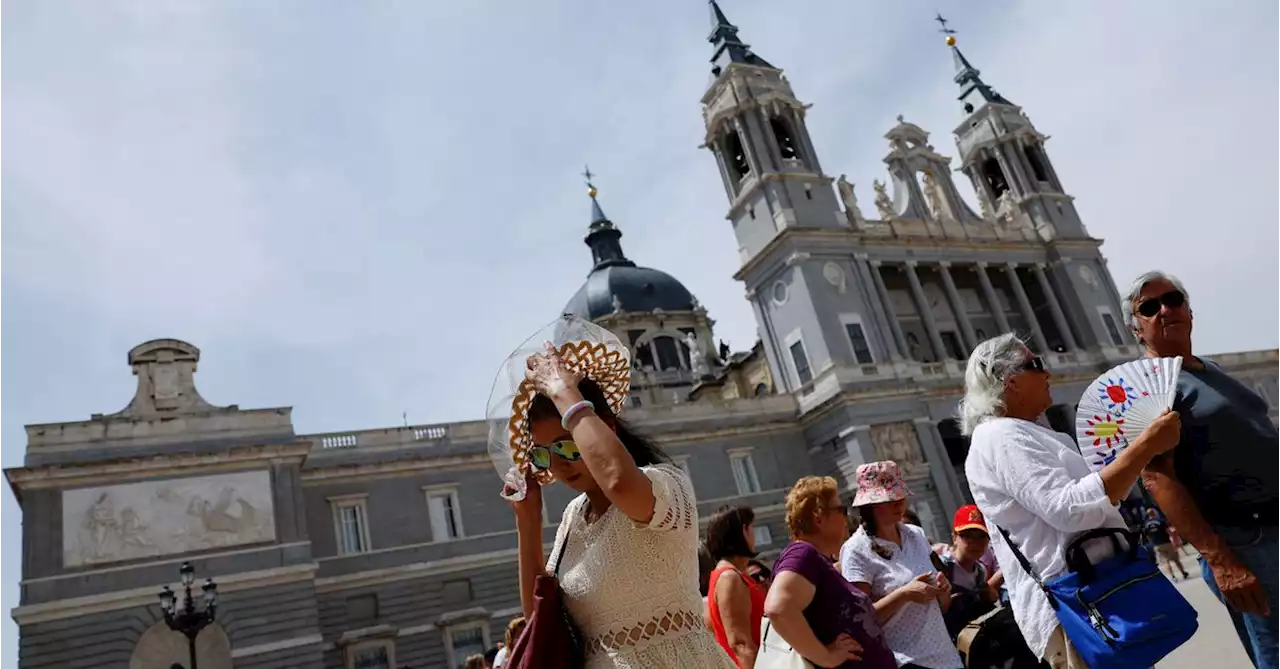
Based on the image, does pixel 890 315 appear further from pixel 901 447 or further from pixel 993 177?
pixel 993 177

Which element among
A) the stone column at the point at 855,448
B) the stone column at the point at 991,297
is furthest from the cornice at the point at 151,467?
the stone column at the point at 991,297

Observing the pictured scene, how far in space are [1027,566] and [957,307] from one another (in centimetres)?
3097

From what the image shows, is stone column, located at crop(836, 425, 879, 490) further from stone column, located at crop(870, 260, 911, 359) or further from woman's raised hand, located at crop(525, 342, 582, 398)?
woman's raised hand, located at crop(525, 342, 582, 398)

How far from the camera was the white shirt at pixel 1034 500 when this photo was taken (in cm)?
305

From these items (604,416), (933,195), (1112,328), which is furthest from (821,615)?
(1112,328)

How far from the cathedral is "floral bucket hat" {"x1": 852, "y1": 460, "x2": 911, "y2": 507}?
1661 cm

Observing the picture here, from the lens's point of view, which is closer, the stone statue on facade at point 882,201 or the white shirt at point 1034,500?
the white shirt at point 1034,500

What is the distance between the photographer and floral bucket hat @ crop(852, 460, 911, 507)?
4.45 m

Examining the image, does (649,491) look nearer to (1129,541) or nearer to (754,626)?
(1129,541)

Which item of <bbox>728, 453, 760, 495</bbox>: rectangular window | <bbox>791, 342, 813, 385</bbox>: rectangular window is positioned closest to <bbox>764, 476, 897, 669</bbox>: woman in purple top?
<bbox>728, 453, 760, 495</bbox>: rectangular window

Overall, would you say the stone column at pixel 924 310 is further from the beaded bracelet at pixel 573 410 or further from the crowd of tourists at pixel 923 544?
the beaded bracelet at pixel 573 410

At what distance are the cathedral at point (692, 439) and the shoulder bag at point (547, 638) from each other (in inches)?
734

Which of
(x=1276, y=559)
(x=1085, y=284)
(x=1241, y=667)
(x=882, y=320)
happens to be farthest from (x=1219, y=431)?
(x=1085, y=284)

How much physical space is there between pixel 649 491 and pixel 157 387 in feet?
74.9
